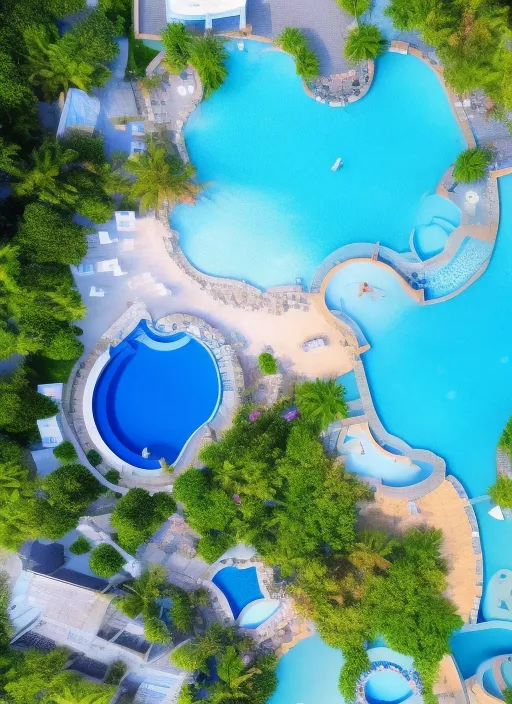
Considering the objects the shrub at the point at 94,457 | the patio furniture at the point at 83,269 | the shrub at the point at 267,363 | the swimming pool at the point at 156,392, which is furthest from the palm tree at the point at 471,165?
the shrub at the point at 94,457

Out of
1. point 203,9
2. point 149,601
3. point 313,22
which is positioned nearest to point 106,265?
point 203,9

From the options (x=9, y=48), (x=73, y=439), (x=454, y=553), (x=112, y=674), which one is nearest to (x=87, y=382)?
(x=73, y=439)

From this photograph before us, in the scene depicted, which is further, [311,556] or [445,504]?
[445,504]

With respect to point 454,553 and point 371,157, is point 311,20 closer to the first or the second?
point 371,157

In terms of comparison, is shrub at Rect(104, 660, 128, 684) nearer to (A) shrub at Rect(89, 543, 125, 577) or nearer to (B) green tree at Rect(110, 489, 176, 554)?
(A) shrub at Rect(89, 543, 125, 577)

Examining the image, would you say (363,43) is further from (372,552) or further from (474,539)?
(474,539)
